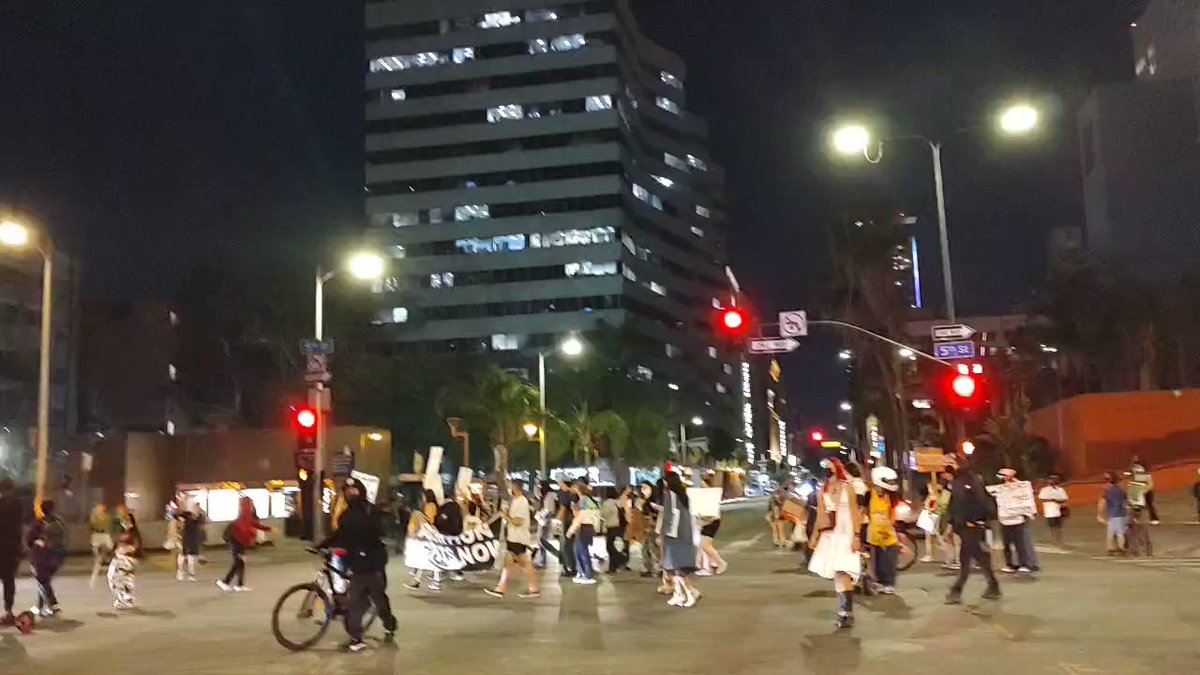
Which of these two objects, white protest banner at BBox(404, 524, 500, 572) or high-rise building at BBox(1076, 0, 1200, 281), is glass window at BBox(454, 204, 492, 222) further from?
white protest banner at BBox(404, 524, 500, 572)

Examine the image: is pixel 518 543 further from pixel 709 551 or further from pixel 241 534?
pixel 241 534

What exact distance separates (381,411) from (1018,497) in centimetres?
5031

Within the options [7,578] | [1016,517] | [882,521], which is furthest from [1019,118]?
[7,578]

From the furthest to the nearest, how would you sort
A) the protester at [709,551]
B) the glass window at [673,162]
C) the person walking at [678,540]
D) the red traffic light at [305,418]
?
the glass window at [673,162] → the red traffic light at [305,418] → the protester at [709,551] → the person walking at [678,540]

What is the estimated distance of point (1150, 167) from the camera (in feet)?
230

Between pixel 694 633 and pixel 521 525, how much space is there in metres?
5.03

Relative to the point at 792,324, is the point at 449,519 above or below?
below

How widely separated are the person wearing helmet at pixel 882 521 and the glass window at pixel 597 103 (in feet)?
325

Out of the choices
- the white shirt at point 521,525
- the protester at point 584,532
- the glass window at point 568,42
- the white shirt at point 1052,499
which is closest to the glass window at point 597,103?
the glass window at point 568,42

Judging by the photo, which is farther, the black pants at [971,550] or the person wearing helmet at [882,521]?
the person wearing helmet at [882,521]

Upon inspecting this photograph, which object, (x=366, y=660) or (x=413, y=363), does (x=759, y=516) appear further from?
(x=366, y=660)

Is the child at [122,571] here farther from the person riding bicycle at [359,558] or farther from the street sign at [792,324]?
the street sign at [792,324]

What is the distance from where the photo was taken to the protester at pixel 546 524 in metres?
21.2

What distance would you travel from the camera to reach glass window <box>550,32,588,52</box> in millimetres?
112500
